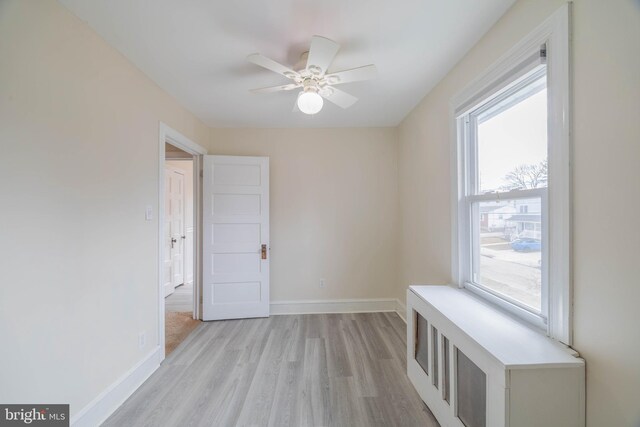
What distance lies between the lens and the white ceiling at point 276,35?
1344 mm

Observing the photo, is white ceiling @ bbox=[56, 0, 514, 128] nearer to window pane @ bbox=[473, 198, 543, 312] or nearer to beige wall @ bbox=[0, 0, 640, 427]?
beige wall @ bbox=[0, 0, 640, 427]

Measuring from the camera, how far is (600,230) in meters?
0.94

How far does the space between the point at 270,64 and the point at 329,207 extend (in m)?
1.98

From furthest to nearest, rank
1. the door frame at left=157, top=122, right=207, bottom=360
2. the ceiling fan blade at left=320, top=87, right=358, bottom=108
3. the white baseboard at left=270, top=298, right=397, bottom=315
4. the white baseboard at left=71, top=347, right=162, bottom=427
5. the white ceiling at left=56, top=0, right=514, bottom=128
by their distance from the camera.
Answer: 1. the white baseboard at left=270, top=298, right=397, bottom=315
2. the door frame at left=157, top=122, right=207, bottom=360
3. the ceiling fan blade at left=320, top=87, right=358, bottom=108
4. the white baseboard at left=71, top=347, right=162, bottom=427
5. the white ceiling at left=56, top=0, right=514, bottom=128

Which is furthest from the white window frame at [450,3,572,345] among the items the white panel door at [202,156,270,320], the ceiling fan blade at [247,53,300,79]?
the white panel door at [202,156,270,320]

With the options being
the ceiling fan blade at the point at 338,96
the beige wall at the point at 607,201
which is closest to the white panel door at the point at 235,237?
the ceiling fan blade at the point at 338,96

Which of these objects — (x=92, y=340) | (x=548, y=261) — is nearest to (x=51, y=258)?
(x=92, y=340)

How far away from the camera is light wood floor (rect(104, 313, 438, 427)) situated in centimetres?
159

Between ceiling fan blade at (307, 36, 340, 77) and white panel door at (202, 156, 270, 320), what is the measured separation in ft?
5.42

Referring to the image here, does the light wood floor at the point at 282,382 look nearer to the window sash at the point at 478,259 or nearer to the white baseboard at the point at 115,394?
the white baseboard at the point at 115,394

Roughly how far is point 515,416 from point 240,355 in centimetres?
210

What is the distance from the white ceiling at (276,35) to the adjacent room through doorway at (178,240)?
1.79m

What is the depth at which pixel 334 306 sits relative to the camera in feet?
10.6

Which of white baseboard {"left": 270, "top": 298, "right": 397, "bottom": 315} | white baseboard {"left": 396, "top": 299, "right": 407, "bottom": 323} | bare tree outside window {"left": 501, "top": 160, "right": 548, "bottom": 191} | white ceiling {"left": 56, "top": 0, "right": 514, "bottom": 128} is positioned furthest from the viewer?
white baseboard {"left": 270, "top": 298, "right": 397, "bottom": 315}
